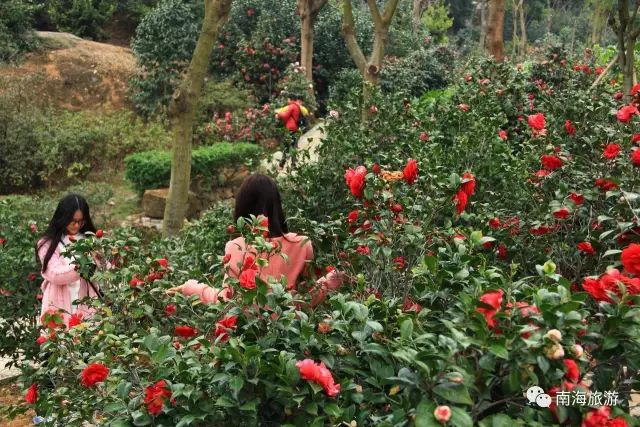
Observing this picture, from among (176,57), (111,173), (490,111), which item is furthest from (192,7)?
(490,111)

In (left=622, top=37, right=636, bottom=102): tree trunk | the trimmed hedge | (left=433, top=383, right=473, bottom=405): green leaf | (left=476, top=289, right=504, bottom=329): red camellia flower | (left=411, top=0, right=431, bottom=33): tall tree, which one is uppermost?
(left=411, top=0, right=431, bottom=33): tall tree

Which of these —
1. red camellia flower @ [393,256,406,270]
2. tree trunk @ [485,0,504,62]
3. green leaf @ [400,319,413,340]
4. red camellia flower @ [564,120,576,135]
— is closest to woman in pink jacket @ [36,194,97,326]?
red camellia flower @ [393,256,406,270]

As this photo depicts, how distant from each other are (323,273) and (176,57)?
12.7 metres

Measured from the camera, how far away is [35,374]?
258 cm

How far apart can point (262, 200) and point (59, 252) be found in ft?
5.61

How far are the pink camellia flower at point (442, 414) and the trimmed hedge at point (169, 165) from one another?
365 inches

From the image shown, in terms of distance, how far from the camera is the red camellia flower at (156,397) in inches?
76.2

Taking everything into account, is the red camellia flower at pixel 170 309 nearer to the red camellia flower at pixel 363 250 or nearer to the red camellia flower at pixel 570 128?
the red camellia flower at pixel 363 250

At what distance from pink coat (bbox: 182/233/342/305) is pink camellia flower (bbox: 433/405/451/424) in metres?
1.32

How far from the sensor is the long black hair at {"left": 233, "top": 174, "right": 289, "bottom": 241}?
307 cm

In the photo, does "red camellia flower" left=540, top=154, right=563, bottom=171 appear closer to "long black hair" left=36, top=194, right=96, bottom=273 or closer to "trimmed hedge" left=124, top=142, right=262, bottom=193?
"long black hair" left=36, top=194, right=96, bottom=273

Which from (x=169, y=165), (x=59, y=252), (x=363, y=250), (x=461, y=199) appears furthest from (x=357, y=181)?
(x=169, y=165)

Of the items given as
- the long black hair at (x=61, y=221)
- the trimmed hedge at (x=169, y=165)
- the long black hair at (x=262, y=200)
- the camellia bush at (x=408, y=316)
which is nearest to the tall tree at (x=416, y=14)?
the trimmed hedge at (x=169, y=165)

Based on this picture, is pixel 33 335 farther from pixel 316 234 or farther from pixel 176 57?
pixel 176 57
